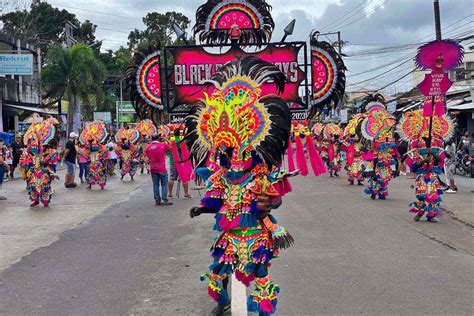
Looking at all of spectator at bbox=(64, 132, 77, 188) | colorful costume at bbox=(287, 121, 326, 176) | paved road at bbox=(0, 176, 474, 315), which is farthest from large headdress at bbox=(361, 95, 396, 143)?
spectator at bbox=(64, 132, 77, 188)

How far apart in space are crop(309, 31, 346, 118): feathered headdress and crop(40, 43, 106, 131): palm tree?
3030cm

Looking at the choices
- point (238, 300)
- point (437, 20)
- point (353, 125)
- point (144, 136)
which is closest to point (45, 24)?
point (144, 136)

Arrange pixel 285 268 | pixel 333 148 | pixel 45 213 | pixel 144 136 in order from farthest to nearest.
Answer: pixel 144 136
pixel 333 148
pixel 45 213
pixel 285 268

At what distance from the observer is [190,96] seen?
18.2ft

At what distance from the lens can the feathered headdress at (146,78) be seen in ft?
18.0

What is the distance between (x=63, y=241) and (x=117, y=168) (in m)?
19.5

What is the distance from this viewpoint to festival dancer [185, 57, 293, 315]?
169 inches

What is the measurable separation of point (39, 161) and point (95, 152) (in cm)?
483

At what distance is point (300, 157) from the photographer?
4992 millimetres

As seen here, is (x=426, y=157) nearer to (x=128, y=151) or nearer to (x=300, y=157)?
(x=300, y=157)

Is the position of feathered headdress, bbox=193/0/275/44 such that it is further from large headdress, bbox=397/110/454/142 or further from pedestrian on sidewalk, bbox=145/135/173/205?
pedestrian on sidewalk, bbox=145/135/173/205

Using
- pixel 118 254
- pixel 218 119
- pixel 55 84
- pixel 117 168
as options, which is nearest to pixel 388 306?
pixel 218 119

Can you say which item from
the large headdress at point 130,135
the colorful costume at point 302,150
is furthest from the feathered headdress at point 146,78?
the large headdress at point 130,135

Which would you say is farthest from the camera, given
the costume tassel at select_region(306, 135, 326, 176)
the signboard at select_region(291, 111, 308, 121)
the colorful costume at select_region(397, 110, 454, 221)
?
the colorful costume at select_region(397, 110, 454, 221)
